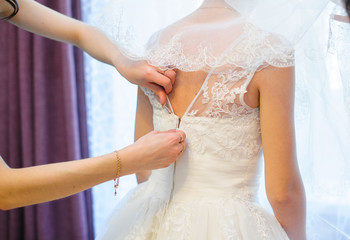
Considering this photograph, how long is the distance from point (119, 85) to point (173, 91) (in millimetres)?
1344

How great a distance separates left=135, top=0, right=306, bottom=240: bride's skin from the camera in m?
0.86

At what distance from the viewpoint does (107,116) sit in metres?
2.31

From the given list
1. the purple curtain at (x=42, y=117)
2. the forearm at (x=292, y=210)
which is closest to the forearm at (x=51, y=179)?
the forearm at (x=292, y=210)

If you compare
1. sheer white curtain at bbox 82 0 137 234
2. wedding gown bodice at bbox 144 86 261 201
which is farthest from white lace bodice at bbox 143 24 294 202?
sheer white curtain at bbox 82 0 137 234

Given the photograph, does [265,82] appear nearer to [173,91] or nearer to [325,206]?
[173,91]

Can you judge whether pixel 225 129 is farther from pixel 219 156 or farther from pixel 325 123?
pixel 325 123

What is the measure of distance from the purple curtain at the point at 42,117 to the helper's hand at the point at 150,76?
1274 mm

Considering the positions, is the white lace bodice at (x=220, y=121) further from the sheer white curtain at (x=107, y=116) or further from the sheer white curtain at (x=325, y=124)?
the sheer white curtain at (x=107, y=116)

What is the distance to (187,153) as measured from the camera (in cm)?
100

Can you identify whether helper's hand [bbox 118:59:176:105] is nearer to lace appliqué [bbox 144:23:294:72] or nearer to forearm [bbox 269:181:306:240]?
lace appliqué [bbox 144:23:294:72]

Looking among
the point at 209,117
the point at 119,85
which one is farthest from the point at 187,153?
the point at 119,85

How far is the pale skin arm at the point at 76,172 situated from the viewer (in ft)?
2.79

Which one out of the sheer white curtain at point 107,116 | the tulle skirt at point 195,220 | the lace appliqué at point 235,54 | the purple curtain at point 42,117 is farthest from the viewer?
the sheer white curtain at point 107,116

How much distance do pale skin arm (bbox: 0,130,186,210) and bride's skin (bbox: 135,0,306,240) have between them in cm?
14
